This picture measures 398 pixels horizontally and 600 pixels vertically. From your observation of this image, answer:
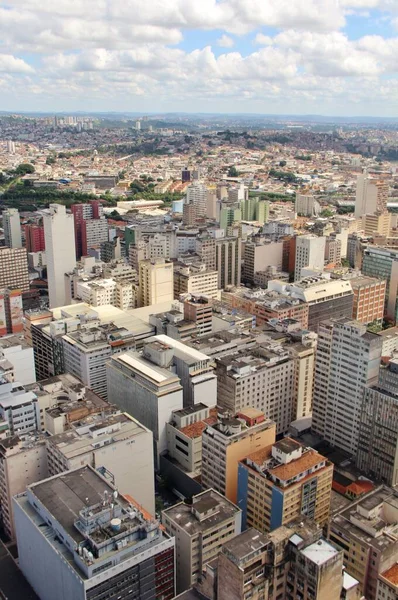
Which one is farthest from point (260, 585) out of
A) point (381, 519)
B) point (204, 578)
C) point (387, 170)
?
point (387, 170)

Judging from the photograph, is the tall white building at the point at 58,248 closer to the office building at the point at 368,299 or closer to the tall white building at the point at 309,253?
the tall white building at the point at 309,253

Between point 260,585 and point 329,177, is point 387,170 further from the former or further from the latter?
point 260,585

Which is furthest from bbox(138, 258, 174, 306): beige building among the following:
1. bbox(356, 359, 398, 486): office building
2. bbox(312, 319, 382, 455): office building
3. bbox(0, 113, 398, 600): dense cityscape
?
bbox(356, 359, 398, 486): office building

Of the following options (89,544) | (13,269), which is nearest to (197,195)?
(13,269)

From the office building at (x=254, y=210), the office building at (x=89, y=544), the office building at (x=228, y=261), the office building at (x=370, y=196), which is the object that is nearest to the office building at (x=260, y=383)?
the office building at (x=89, y=544)

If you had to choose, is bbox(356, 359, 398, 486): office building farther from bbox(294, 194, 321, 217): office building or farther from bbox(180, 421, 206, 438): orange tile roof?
bbox(294, 194, 321, 217): office building

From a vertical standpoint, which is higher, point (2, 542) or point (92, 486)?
point (92, 486)

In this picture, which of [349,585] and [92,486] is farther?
[92,486]
